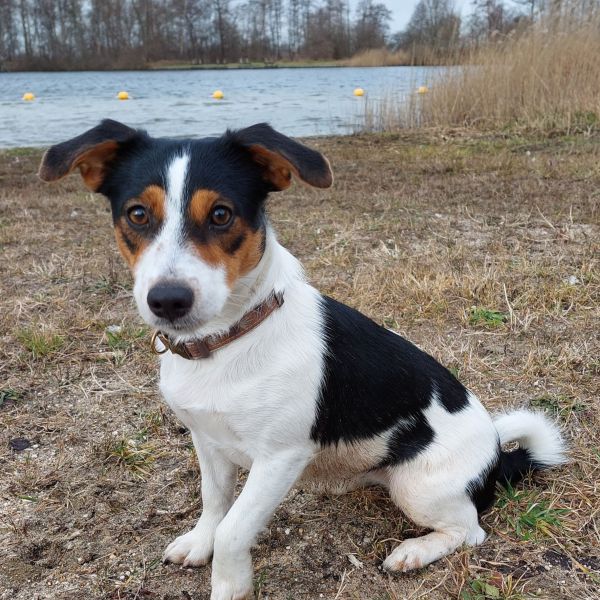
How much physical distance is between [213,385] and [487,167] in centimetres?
717

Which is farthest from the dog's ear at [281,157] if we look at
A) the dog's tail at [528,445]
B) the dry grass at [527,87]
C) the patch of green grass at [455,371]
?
the dry grass at [527,87]

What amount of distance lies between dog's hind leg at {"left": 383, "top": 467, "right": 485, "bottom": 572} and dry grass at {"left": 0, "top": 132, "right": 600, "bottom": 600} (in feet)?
0.15

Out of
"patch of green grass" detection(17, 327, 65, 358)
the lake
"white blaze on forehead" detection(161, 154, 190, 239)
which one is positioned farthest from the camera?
the lake

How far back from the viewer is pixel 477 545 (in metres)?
2.35

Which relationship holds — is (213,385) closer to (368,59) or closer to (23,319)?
(23,319)

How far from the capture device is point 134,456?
9.44 feet

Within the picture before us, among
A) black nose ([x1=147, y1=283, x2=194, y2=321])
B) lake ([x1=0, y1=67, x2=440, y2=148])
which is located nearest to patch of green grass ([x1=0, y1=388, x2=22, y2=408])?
black nose ([x1=147, y1=283, x2=194, y2=321])

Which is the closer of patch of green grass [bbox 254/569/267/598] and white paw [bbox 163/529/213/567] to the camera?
patch of green grass [bbox 254/569/267/598]

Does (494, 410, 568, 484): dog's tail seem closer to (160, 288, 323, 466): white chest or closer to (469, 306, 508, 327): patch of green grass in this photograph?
(160, 288, 323, 466): white chest

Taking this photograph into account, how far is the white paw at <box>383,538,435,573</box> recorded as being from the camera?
7.41 feet

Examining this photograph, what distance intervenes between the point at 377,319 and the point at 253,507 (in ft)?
7.53

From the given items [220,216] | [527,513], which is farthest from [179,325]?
[527,513]

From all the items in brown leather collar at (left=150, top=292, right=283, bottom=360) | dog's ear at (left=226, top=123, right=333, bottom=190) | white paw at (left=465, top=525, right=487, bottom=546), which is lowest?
white paw at (left=465, top=525, right=487, bottom=546)

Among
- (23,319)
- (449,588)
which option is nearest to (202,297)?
(449,588)
